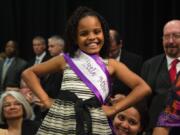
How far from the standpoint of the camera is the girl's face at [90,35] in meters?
2.14

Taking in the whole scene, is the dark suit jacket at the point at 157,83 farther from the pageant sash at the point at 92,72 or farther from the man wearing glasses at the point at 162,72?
the pageant sash at the point at 92,72

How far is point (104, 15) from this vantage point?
20.8ft

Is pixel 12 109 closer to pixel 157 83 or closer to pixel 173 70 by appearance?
pixel 157 83

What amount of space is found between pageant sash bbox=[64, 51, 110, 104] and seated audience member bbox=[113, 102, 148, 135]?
26.3 inches

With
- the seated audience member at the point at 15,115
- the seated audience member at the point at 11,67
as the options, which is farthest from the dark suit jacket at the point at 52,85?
the seated audience member at the point at 11,67

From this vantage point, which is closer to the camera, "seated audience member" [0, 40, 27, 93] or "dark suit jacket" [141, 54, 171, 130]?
"dark suit jacket" [141, 54, 171, 130]

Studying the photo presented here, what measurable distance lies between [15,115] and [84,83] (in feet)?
3.69

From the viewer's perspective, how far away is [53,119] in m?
2.14

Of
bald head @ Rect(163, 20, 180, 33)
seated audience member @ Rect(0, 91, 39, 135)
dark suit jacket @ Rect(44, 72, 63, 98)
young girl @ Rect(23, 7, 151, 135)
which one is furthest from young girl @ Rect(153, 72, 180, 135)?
dark suit jacket @ Rect(44, 72, 63, 98)

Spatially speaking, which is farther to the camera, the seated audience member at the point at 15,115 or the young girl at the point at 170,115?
the seated audience member at the point at 15,115

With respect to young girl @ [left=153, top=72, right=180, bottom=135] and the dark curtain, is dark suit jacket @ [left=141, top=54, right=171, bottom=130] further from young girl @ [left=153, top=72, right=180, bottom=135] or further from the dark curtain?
the dark curtain

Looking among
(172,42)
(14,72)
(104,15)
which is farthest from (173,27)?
(14,72)

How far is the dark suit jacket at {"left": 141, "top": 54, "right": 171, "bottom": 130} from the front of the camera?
9.30 ft

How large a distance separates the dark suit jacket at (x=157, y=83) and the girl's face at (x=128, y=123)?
8 cm
